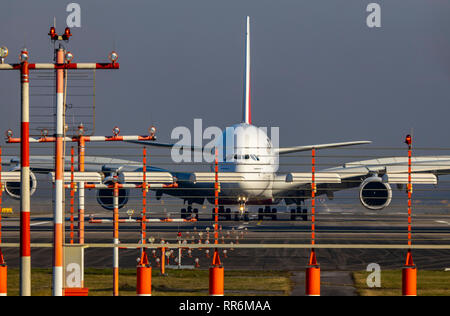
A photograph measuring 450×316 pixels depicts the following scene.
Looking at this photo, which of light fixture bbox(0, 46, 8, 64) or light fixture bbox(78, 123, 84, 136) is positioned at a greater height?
light fixture bbox(0, 46, 8, 64)

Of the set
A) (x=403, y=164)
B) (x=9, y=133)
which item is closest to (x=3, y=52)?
(x=9, y=133)

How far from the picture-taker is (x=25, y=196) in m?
12.5

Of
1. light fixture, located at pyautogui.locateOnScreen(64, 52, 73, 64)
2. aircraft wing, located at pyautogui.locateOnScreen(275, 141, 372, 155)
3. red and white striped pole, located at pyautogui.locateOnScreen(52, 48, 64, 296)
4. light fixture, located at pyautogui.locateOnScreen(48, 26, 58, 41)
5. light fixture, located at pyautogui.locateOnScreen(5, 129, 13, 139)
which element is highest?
aircraft wing, located at pyautogui.locateOnScreen(275, 141, 372, 155)

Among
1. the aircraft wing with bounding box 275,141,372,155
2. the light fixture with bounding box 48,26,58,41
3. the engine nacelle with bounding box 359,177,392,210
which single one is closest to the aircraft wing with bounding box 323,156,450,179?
the engine nacelle with bounding box 359,177,392,210

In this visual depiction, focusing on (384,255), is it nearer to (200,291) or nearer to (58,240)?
(200,291)

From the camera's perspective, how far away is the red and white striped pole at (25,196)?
12.4 m

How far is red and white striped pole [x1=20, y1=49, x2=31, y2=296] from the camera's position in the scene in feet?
40.8

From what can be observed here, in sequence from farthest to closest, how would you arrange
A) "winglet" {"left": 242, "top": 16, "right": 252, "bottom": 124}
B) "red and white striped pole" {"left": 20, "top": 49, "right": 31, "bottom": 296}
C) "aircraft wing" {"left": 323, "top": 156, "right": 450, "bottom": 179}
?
"winglet" {"left": 242, "top": 16, "right": 252, "bottom": 124} < "aircraft wing" {"left": 323, "top": 156, "right": 450, "bottom": 179} < "red and white striped pole" {"left": 20, "top": 49, "right": 31, "bottom": 296}

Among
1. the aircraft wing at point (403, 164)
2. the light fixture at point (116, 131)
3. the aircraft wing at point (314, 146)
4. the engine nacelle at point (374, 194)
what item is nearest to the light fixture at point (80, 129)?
the light fixture at point (116, 131)

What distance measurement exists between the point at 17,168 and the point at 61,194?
24.8 metres

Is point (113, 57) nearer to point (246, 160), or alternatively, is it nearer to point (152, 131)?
point (152, 131)

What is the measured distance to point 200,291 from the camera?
16.0 m

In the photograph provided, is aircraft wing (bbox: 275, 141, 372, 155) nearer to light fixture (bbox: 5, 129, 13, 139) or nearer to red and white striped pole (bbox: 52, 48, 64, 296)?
light fixture (bbox: 5, 129, 13, 139)

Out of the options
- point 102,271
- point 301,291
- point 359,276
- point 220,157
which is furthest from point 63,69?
point 220,157
